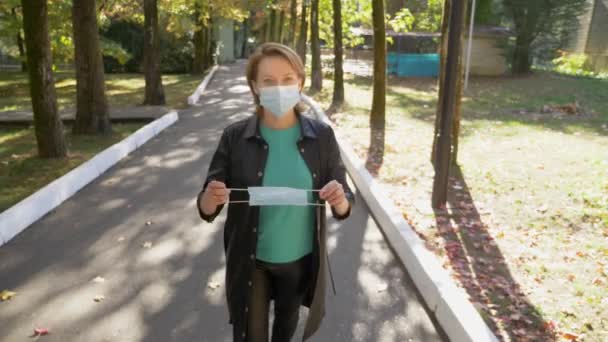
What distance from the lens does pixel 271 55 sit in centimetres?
243

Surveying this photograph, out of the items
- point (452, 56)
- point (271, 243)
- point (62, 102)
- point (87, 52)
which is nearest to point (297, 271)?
point (271, 243)

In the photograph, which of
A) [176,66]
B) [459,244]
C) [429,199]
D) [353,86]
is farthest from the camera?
[176,66]

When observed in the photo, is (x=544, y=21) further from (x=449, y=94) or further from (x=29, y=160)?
(x=29, y=160)

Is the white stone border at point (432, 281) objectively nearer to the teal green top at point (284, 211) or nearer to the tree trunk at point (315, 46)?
the teal green top at point (284, 211)

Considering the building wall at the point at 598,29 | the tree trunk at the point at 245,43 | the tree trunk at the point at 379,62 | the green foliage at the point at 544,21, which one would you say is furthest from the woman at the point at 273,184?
the tree trunk at the point at 245,43

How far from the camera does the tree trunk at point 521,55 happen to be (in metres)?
28.0

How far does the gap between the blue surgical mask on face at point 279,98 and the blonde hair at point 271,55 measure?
0.07 meters

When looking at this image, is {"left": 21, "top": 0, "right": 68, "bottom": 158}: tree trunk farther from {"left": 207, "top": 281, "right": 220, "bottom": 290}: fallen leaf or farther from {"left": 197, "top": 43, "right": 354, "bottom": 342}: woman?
{"left": 197, "top": 43, "right": 354, "bottom": 342}: woman

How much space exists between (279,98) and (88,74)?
1040cm

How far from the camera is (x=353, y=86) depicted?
24.5 meters

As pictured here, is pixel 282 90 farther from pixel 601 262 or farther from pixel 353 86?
pixel 353 86

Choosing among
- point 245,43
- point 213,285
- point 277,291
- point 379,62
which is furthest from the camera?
point 245,43

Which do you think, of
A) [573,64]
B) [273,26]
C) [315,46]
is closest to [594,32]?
[573,64]

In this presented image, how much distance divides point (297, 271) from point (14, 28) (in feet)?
66.1
